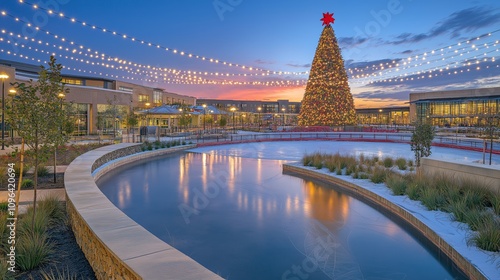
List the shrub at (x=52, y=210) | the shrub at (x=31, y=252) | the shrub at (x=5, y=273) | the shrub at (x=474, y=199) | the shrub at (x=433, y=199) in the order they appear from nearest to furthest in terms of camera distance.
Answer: the shrub at (x=5, y=273)
the shrub at (x=31, y=252)
the shrub at (x=52, y=210)
the shrub at (x=474, y=199)
the shrub at (x=433, y=199)

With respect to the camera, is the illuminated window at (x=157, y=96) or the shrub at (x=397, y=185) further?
the illuminated window at (x=157, y=96)

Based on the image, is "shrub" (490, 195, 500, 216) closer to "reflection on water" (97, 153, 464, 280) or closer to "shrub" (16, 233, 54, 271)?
"reflection on water" (97, 153, 464, 280)

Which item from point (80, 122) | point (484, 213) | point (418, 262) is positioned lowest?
point (418, 262)

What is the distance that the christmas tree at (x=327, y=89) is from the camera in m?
40.8

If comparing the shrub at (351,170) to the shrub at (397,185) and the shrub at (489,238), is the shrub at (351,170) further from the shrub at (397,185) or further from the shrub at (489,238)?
the shrub at (489,238)

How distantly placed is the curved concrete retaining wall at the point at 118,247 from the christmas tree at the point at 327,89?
3664 cm

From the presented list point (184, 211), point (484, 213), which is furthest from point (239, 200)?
point (484, 213)

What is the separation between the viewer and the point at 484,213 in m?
6.96

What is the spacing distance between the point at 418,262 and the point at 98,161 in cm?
1148

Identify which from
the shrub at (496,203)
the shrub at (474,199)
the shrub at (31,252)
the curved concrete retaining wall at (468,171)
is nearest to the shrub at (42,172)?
the shrub at (31,252)

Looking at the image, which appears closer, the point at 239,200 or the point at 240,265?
the point at 240,265

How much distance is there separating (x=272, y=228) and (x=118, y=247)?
4.12 metres

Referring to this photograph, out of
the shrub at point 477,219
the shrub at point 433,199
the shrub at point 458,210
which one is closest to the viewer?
the shrub at point 477,219

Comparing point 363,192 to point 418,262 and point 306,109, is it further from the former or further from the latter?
point 306,109
